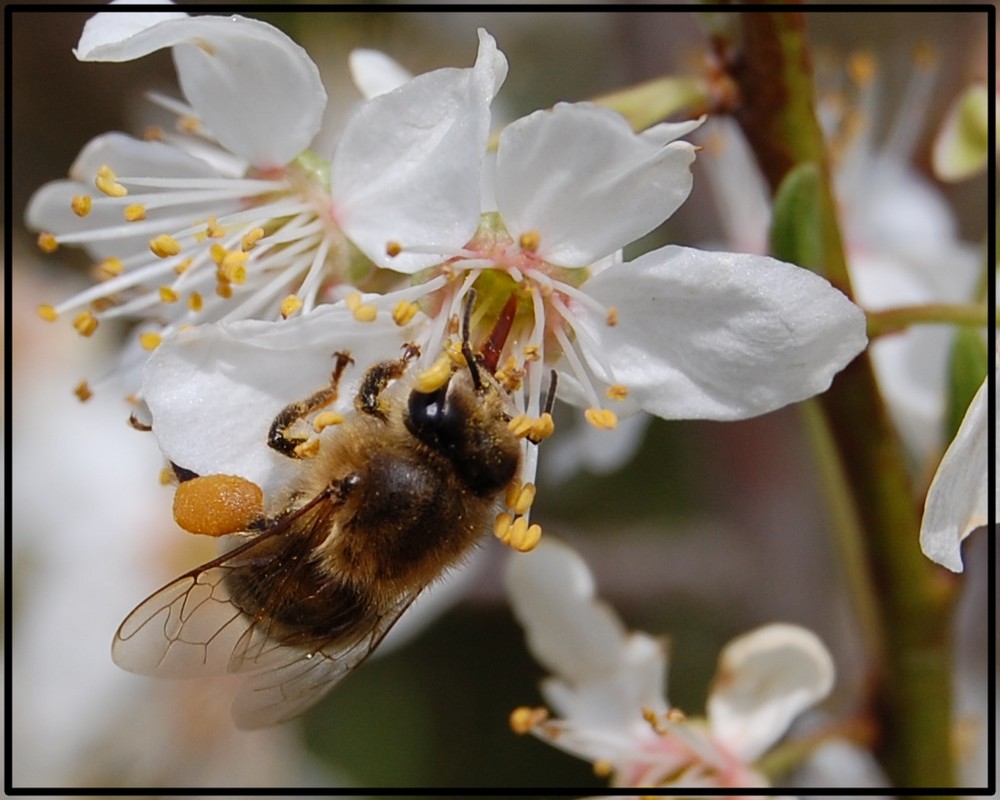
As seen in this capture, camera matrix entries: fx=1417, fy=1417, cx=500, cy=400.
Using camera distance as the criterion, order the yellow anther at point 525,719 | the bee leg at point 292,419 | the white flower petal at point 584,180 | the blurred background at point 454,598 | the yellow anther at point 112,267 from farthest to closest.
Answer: the blurred background at point 454,598
the yellow anther at point 525,719
the yellow anther at point 112,267
the bee leg at point 292,419
the white flower petal at point 584,180

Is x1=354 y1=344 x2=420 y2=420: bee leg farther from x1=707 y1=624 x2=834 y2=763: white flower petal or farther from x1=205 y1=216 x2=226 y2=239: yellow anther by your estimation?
x1=707 y1=624 x2=834 y2=763: white flower petal

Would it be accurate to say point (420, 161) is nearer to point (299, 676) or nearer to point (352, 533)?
point (352, 533)

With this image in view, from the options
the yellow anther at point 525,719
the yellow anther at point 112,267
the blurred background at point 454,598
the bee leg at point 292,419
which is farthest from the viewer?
the blurred background at point 454,598

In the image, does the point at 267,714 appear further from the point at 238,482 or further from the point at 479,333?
the point at 479,333

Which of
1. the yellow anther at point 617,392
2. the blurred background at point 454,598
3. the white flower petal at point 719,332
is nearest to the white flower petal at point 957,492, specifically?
the white flower petal at point 719,332

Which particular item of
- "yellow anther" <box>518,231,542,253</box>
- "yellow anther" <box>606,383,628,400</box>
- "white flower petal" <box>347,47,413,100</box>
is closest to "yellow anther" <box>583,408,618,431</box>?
"yellow anther" <box>606,383,628,400</box>

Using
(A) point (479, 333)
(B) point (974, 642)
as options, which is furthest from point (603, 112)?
(B) point (974, 642)

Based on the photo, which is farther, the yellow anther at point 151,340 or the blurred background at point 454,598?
the blurred background at point 454,598

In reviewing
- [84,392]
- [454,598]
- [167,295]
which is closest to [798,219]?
[167,295]

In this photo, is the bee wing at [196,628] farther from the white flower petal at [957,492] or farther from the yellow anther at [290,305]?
the white flower petal at [957,492]
